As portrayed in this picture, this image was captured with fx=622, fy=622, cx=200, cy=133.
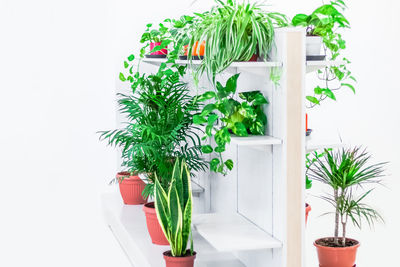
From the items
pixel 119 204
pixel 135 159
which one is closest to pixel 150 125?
pixel 135 159

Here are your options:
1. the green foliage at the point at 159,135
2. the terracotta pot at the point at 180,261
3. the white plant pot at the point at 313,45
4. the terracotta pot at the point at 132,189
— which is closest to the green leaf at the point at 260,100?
the white plant pot at the point at 313,45

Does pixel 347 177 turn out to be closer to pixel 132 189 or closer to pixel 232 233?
pixel 232 233

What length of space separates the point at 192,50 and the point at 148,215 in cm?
125

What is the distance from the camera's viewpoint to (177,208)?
365cm

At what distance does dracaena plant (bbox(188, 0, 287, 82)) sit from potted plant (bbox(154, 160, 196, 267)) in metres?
0.71

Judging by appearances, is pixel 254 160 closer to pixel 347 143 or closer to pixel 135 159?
pixel 347 143

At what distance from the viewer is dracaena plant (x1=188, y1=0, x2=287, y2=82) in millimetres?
3244

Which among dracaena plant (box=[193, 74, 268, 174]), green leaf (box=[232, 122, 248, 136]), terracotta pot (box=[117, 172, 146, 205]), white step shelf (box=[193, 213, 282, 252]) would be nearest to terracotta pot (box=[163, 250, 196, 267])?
white step shelf (box=[193, 213, 282, 252])

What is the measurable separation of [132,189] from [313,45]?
257 centimetres

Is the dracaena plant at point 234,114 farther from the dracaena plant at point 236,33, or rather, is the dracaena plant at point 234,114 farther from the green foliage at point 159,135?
the green foliage at point 159,135

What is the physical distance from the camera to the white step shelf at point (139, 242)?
4.01 meters

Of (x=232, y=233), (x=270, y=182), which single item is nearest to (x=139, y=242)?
(x=232, y=233)

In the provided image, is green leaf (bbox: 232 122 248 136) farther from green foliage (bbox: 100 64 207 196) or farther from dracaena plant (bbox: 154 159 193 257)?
green foliage (bbox: 100 64 207 196)

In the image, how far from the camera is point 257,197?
→ 12.1 feet
